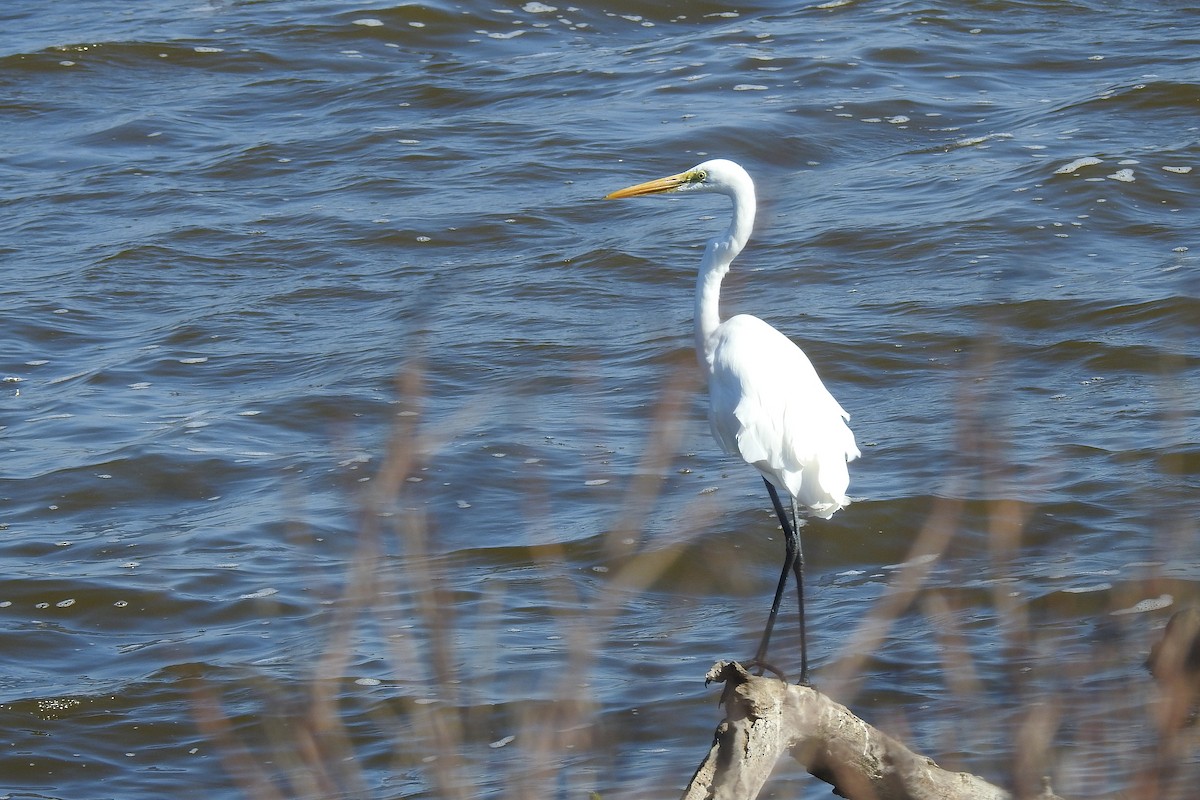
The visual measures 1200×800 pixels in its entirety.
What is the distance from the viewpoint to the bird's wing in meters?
4.81

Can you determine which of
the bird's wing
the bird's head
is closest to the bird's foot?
the bird's wing

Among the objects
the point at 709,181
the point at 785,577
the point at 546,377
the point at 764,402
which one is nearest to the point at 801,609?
the point at 785,577

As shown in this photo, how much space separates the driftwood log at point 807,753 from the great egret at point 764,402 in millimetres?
1785

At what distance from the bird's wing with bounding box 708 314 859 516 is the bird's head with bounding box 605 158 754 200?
0.51 meters

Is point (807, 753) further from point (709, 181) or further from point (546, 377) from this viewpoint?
point (546, 377)

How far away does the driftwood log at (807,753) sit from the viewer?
2738mm

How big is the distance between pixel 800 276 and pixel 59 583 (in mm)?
5015

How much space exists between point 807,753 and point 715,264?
8.31 feet

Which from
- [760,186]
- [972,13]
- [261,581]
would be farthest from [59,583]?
[972,13]

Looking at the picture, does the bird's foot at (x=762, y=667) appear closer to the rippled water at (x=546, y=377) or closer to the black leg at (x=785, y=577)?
the black leg at (x=785, y=577)

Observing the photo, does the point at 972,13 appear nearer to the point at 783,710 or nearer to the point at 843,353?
the point at 843,353

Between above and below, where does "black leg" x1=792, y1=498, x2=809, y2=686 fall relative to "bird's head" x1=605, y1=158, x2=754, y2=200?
below

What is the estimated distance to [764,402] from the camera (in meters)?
4.86

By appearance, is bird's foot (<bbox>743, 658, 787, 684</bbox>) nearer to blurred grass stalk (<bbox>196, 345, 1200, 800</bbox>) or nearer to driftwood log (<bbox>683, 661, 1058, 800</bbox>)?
blurred grass stalk (<bbox>196, 345, 1200, 800</bbox>)
